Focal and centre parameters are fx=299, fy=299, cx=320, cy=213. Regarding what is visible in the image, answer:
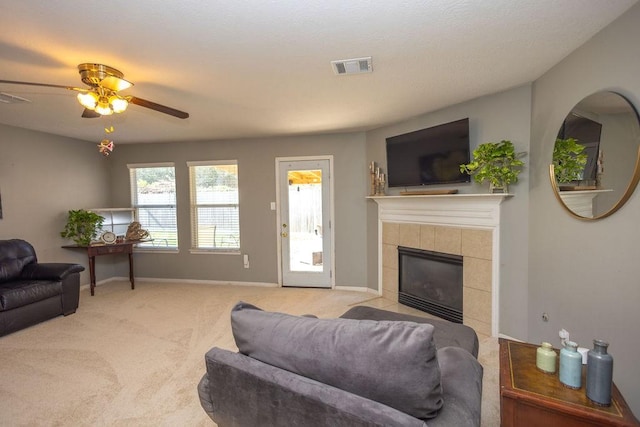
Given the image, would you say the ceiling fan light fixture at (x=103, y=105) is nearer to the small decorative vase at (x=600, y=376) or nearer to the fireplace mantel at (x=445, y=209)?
the fireplace mantel at (x=445, y=209)

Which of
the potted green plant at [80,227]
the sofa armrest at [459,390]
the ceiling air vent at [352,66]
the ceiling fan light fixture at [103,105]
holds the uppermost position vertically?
the ceiling air vent at [352,66]

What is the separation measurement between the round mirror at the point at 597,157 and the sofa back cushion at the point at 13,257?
556 centimetres

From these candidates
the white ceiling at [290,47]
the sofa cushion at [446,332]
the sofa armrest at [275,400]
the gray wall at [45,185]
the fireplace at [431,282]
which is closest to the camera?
the sofa armrest at [275,400]

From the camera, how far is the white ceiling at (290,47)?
161cm

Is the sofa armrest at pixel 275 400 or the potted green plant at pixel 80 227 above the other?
the potted green plant at pixel 80 227

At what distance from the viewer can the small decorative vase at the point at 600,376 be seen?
120 centimetres

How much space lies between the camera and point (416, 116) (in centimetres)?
366

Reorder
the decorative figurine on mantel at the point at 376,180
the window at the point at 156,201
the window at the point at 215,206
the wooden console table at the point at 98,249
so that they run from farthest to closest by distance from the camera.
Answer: the window at the point at 156,201 < the window at the point at 215,206 < the wooden console table at the point at 98,249 < the decorative figurine on mantel at the point at 376,180

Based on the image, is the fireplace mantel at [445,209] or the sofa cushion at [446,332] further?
the fireplace mantel at [445,209]

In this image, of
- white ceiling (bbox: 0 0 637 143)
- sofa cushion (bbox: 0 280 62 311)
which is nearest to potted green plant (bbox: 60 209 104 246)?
sofa cushion (bbox: 0 280 62 311)

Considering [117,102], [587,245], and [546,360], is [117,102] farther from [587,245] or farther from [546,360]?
[587,245]

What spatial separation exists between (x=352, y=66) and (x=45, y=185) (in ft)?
15.3

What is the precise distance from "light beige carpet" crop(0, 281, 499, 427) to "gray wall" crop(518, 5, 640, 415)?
2.30ft

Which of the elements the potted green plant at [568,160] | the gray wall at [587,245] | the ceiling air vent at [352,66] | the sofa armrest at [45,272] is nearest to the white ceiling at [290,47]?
the ceiling air vent at [352,66]
